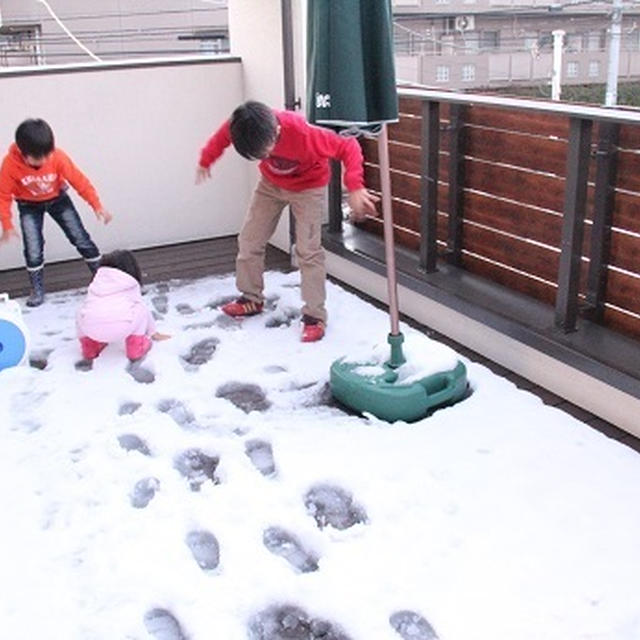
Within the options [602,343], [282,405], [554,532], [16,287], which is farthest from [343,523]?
[16,287]

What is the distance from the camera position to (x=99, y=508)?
101 inches

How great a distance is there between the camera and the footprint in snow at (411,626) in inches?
80.1

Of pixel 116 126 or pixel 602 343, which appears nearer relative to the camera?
pixel 602 343

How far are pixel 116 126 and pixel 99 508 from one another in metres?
3.24

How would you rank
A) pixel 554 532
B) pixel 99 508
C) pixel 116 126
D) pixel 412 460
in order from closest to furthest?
1. pixel 554 532
2. pixel 99 508
3. pixel 412 460
4. pixel 116 126

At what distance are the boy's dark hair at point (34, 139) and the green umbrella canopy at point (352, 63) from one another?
1.75 m

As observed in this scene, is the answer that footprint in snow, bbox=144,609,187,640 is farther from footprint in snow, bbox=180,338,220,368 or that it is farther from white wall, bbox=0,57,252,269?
white wall, bbox=0,57,252,269

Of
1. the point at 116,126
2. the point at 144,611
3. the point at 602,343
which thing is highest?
the point at 116,126

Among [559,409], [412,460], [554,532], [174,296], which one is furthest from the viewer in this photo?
[174,296]

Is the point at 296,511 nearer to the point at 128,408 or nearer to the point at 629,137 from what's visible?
the point at 128,408

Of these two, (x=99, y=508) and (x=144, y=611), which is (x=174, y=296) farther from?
(x=144, y=611)

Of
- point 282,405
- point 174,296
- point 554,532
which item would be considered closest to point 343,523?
point 554,532

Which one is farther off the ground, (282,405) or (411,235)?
(411,235)

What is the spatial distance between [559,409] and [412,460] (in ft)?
2.27
